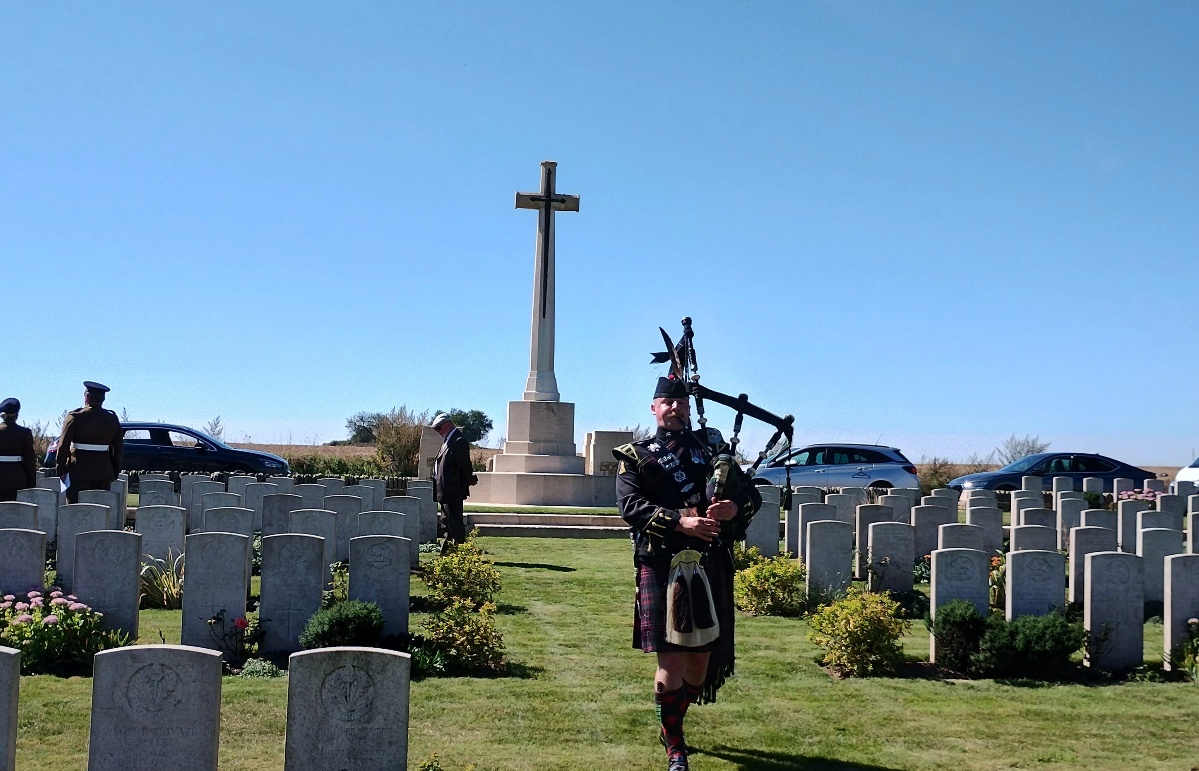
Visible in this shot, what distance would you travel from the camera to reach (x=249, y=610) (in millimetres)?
8828

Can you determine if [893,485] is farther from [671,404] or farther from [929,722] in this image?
[671,404]

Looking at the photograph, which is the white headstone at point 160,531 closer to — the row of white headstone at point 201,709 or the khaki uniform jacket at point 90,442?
the khaki uniform jacket at point 90,442

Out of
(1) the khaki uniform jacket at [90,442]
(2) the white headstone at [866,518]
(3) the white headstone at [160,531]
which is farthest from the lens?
(2) the white headstone at [866,518]

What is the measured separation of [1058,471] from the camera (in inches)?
909

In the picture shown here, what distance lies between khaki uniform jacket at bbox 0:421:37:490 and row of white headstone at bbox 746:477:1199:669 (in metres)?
8.27

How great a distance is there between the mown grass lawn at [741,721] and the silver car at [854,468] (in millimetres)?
13708

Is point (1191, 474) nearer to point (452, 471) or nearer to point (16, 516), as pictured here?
point (452, 471)

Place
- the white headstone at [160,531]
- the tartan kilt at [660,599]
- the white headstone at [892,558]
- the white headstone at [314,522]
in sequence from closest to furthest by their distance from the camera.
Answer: the tartan kilt at [660,599], the white headstone at [314,522], the white headstone at [160,531], the white headstone at [892,558]

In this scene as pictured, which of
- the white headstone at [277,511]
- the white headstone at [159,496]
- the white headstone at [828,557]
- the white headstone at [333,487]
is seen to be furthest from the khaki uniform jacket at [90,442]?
the white headstone at [828,557]

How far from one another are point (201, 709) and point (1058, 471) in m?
22.0

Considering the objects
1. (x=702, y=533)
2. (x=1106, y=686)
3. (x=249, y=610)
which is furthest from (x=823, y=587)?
(x=702, y=533)

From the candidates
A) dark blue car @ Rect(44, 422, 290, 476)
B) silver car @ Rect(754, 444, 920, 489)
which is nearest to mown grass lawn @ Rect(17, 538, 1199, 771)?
silver car @ Rect(754, 444, 920, 489)

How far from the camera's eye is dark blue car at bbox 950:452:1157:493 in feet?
74.8

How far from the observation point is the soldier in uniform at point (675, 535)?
5023 mm
